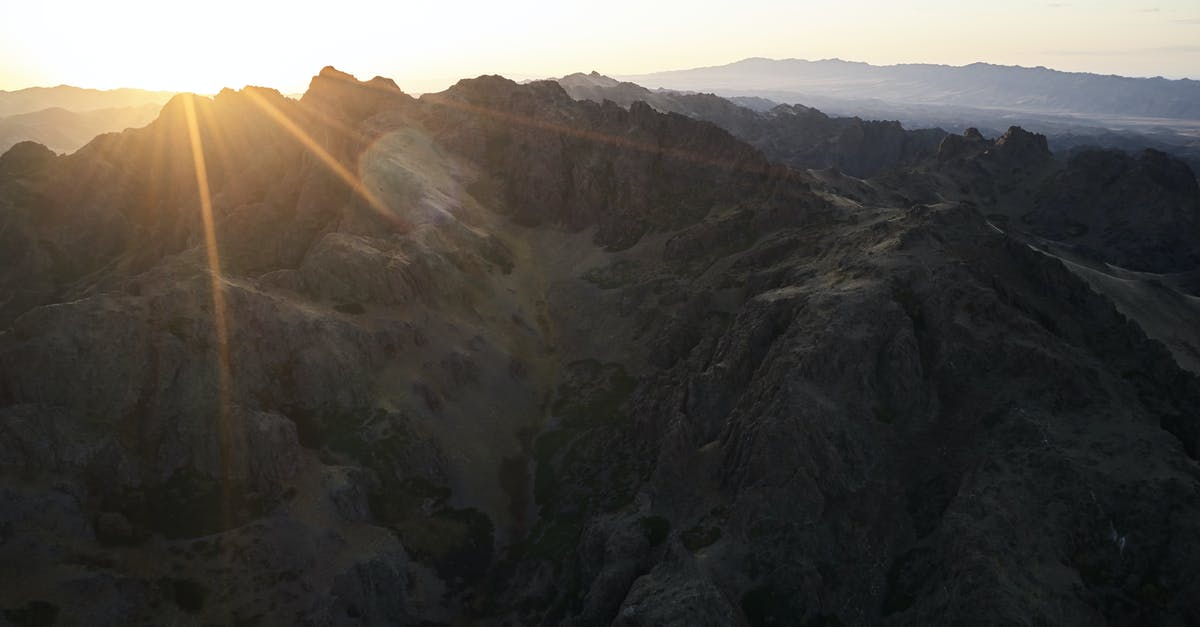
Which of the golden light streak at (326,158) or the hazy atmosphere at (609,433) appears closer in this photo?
the hazy atmosphere at (609,433)

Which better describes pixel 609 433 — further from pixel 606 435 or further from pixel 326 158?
pixel 326 158

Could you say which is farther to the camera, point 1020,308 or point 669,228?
point 669,228

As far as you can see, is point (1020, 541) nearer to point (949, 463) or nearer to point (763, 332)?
point (949, 463)

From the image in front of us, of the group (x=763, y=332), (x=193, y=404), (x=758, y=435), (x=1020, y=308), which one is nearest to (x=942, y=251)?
(x=1020, y=308)

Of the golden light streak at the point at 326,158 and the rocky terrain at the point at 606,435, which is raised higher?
the golden light streak at the point at 326,158
